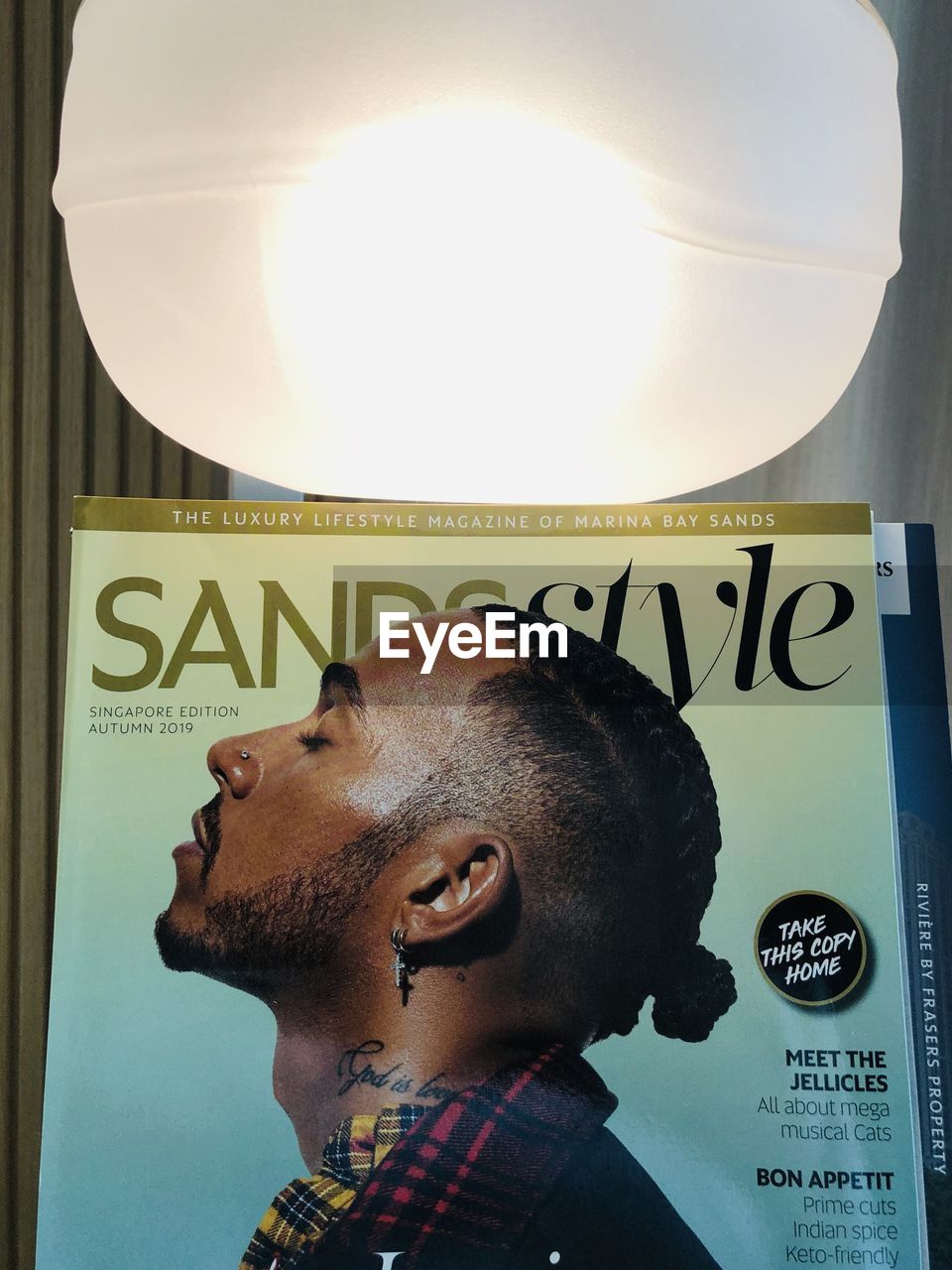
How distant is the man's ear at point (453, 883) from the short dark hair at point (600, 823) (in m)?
0.01

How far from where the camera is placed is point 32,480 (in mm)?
1315

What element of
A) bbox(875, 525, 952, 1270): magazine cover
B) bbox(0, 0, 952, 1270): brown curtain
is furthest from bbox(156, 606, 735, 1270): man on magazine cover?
bbox(0, 0, 952, 1270): brown curtain

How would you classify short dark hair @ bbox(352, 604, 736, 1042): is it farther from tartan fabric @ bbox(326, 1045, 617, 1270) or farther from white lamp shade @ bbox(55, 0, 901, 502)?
white lamp shade @ bbox(55, 0, 901, 502)

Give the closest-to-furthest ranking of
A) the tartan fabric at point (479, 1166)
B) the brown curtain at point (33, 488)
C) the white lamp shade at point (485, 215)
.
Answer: the white lamp shade at point (485, 215) → the tartan fabric at point (479, 1166) → the brown curtain at point (33, 488)

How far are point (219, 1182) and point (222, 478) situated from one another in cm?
85

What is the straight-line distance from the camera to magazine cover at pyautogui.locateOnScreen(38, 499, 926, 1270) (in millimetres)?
719

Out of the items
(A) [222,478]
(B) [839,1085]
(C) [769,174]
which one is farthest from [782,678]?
(A) [222,478]

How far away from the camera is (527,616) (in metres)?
0.78

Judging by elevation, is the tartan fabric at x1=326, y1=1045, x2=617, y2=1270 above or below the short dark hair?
below

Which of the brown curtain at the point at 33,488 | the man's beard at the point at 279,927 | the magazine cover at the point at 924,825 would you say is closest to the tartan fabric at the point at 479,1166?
the man's beard at the point at 279,927

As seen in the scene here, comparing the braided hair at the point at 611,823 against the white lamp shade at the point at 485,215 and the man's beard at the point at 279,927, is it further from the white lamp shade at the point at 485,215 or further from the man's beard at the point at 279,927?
the white lamp shade at the point at 485,215

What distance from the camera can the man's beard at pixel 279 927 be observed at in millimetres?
734

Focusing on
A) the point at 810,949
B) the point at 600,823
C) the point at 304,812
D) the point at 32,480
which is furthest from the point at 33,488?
the point at 810,949

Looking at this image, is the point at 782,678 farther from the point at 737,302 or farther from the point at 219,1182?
the point at 219,1182
